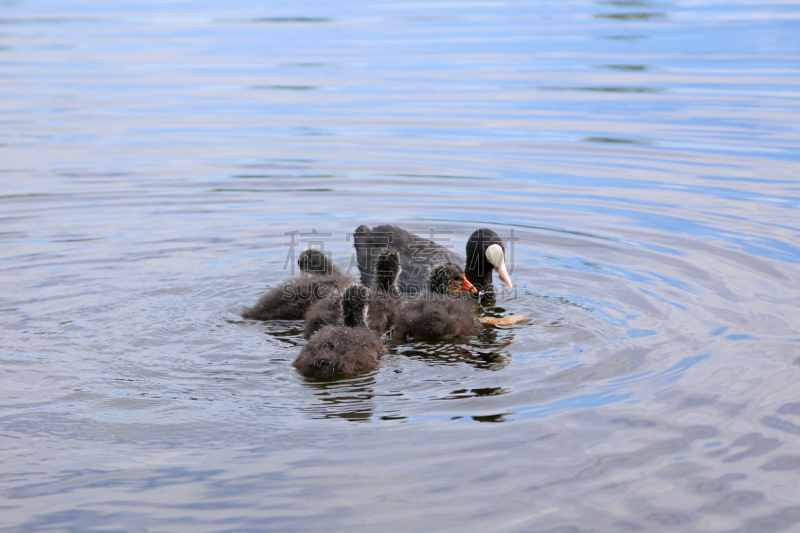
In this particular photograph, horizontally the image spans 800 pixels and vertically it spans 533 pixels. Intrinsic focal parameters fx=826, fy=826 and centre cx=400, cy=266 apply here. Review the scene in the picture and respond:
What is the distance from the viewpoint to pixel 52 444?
4.69 m

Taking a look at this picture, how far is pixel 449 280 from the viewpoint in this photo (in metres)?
7.31

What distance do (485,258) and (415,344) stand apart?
1.71 meters

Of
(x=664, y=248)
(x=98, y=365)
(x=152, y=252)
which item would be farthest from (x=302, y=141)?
(x=98, y=365)

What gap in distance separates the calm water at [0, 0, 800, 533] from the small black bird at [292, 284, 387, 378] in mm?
162

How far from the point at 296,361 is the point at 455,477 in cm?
178

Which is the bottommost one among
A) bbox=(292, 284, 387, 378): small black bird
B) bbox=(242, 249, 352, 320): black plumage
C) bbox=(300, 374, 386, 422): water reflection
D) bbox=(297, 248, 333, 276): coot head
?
bbox=(300, 374, 386, 422): water reflection

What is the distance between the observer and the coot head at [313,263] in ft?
26.0

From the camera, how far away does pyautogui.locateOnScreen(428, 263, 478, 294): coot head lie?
7262 millimetres

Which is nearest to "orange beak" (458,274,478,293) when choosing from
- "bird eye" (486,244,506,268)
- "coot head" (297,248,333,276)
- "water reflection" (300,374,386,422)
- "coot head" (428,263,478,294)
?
"coot head" (428,263,478,294)

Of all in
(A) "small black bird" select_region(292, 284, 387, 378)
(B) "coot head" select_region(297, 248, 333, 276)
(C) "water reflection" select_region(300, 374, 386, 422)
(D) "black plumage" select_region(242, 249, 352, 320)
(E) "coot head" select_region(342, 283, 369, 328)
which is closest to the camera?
(C) "water reflection" select_region(300, 374, 386, 422)

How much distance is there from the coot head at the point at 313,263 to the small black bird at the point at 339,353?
198 centimetres

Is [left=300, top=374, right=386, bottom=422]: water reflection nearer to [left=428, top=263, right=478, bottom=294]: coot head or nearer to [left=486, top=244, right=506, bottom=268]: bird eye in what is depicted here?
[left=428, top=263, right=478, bottom=294]: coot head

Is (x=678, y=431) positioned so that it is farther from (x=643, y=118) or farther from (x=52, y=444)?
(x=643, y=118)

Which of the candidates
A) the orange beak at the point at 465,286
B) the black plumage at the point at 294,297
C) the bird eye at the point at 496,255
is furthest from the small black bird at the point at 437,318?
Answer: the bird eye at the point at 496,255
